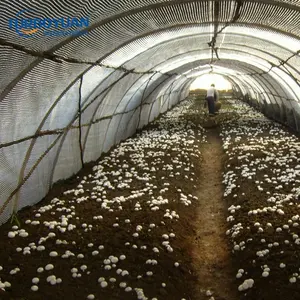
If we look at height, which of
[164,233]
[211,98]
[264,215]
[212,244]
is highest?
[211,98]

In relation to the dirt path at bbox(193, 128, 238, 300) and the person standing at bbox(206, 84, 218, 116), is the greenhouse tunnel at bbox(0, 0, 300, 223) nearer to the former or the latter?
the dirt path at bbox(193, 128, 238, 300)

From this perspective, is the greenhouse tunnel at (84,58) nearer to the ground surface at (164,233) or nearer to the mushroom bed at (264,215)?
the ground surface at (164,233)

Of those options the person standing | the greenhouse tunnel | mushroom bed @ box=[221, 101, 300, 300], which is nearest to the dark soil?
mushroom bed @ box=[221, 101, 300, 300]

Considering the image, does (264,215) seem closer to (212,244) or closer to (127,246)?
(212,244)

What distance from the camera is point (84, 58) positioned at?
24.6ft

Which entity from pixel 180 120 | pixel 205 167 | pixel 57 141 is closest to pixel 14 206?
pixel 57 141

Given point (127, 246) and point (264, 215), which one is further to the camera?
point (264, 215)

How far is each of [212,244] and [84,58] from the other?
4393 mm

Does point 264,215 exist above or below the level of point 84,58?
below

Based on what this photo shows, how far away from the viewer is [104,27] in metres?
6.38

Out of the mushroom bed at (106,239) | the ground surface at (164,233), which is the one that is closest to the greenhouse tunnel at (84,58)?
the mushroom bed at (106,239)

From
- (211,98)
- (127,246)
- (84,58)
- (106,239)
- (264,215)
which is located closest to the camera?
(127,246)

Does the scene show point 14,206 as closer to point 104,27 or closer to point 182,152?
point 104,27

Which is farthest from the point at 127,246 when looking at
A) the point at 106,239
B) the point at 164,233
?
the point at 164,233
